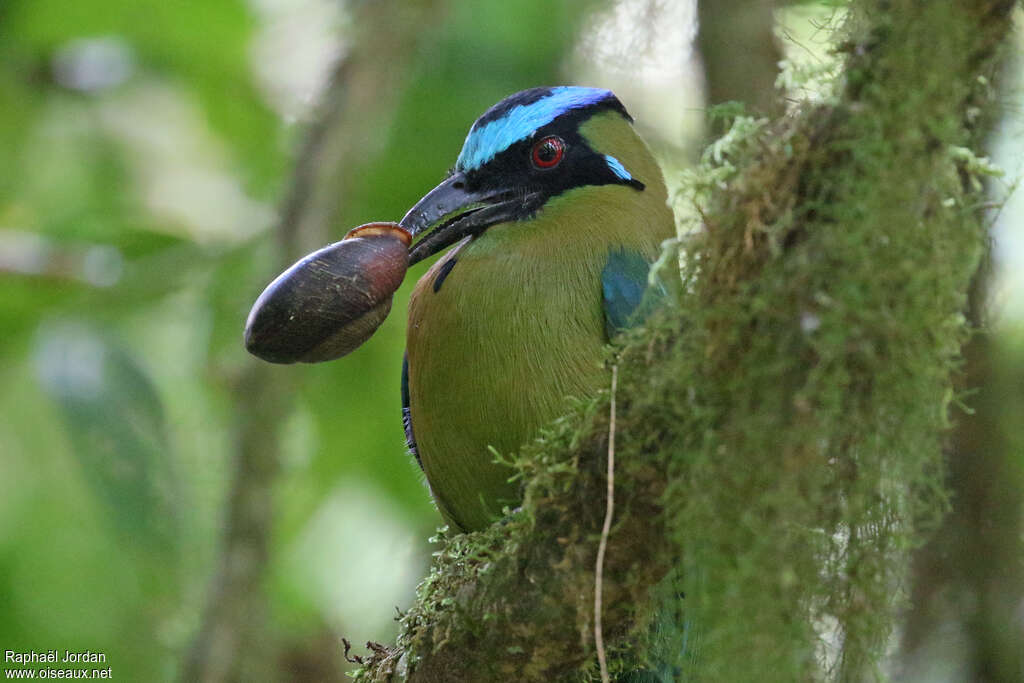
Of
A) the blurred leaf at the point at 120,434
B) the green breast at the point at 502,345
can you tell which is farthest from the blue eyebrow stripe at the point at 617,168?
the blurred leaf at the point at 120,434

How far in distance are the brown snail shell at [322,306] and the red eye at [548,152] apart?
2.81ft

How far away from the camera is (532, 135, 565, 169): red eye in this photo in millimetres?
3551

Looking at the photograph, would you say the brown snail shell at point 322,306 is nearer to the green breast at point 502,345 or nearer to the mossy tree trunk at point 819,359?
the green breast at point 502,345

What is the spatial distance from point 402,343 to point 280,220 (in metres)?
1.15

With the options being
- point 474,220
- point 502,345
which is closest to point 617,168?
point 474,220

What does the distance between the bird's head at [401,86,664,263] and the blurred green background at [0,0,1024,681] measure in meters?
0.83

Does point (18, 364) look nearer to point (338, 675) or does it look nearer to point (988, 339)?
point (338, 675)

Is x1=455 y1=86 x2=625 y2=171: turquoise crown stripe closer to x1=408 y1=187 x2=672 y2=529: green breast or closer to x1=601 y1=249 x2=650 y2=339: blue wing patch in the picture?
x1=408 y1=187 x2=672 y2=529: green breast

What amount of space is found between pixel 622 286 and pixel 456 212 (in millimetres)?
545

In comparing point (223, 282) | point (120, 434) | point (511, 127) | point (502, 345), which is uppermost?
point (223, 282)

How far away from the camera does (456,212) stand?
3.51 m

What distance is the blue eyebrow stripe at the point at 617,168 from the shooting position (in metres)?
3.61

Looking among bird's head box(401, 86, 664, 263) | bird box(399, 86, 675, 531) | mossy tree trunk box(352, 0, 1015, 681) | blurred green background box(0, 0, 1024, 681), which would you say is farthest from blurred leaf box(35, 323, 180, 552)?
mossy tree trunk box(352, 0, 1015, 681)

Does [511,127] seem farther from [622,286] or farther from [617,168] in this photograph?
[622,286]
